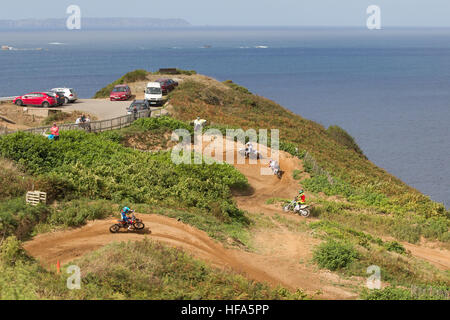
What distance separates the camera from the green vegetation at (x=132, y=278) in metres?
13.0

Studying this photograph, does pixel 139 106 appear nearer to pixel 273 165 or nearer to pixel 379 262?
pixel 273 165

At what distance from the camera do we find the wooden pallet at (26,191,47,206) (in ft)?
65.2

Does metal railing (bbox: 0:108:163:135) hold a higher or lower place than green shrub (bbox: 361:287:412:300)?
higher

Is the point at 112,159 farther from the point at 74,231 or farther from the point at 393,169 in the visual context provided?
the point at 393,169

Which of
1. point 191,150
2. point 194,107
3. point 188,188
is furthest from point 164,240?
point 194,107

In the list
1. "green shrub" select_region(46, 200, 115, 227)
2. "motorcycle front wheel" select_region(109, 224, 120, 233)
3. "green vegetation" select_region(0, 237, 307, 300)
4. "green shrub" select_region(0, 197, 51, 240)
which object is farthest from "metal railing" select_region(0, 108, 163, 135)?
"green vegetation" select_region(0, 237, 307, 300)

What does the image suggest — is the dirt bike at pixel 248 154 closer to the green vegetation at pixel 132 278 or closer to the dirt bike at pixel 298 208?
the dirt bike at pixel 298 208

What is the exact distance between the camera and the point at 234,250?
771 inches

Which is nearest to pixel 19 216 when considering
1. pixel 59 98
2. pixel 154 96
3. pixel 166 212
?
pixel 166 212

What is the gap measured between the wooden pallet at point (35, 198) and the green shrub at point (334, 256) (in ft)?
36.6

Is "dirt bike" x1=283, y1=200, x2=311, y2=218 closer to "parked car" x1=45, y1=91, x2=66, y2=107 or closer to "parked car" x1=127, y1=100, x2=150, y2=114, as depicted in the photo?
"parked car" x1=127, y1=100, x2=150, y2=114

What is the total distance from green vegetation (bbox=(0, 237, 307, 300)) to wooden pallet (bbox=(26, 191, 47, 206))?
400 centimetres

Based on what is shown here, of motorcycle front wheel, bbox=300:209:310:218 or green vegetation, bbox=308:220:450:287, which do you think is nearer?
green vegetation, bbox=308:220:450:287

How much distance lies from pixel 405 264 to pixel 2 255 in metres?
14.9
